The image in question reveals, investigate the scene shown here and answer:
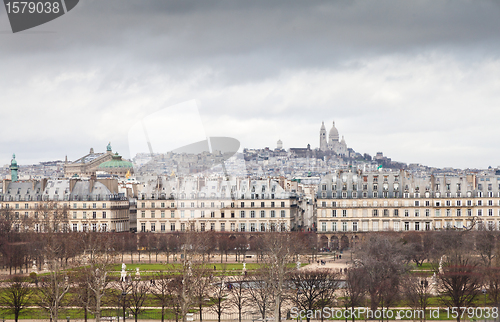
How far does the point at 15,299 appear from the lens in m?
44.9

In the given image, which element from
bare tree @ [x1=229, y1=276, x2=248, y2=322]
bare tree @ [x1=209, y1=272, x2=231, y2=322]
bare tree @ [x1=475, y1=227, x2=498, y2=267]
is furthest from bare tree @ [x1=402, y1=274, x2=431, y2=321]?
bare tree @ [x1=475, y1=227, x2=498, y2=267]

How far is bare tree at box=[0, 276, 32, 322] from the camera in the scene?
44984 mm

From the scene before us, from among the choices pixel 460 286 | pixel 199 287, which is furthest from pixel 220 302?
pixel 460 286

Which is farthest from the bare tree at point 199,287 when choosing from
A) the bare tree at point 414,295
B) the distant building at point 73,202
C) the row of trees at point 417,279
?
the distant building at point 73,202

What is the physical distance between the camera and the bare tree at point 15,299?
148 ft

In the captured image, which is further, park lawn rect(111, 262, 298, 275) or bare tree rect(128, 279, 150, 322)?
park lawn rect(111, 262, 298, 275)

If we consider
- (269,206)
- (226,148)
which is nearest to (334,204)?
(269,206)

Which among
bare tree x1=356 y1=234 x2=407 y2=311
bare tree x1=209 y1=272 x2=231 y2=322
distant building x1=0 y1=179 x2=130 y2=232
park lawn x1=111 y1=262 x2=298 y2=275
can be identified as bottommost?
bare tree x1=209 y1=272 x2=231 y2=322

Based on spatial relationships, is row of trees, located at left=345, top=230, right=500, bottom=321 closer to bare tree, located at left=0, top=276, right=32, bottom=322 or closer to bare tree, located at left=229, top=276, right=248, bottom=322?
bare tree, located at left=229, top=276, right=248, bottom=322

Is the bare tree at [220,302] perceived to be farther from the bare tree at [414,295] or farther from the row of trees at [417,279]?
the bare tree at [414,295]

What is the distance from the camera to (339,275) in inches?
2190

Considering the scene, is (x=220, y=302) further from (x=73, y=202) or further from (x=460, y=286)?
(x=73, y=202)

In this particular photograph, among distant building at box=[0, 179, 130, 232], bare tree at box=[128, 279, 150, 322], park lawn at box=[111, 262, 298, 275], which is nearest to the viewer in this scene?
bare tree at box=[128, 279, 150, 322]

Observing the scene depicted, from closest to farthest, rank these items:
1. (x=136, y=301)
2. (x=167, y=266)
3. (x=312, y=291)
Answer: (x=136, y=301), (x=312, y=291), (x=167, y=266)
